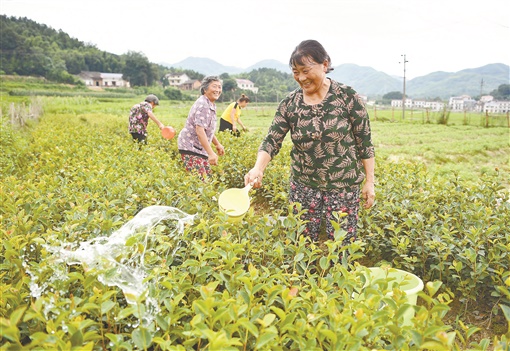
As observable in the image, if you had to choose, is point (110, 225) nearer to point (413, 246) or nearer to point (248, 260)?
point (248, 260)

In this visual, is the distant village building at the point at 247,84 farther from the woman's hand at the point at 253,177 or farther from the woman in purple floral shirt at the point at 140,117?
the woman's hand at the point at 253,177

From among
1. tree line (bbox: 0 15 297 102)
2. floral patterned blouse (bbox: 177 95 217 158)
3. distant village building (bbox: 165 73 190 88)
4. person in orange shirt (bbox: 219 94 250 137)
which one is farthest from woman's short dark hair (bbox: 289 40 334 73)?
distant village building (bbox: 165 73 190 88)

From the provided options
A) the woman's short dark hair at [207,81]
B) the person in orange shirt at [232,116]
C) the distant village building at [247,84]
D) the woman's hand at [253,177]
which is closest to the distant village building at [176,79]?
the distant village building at [247,84]

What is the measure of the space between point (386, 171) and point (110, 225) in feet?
11.6

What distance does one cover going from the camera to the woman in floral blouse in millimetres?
2262

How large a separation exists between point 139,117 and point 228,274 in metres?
5.19

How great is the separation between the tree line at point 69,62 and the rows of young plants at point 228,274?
143ft

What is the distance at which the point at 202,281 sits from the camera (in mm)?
1605

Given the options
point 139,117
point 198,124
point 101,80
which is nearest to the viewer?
point 198,124

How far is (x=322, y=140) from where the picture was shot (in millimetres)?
2377

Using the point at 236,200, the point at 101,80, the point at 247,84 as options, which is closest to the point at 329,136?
the point at 236,200

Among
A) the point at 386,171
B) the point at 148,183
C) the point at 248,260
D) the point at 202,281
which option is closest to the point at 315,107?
the point at 248,260

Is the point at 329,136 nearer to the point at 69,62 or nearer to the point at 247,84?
the point at 69,62

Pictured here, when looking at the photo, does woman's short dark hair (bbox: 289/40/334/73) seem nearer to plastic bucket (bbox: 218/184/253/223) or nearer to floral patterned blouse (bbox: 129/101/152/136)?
plastic bucket (bbox: 218/184/253/223)
